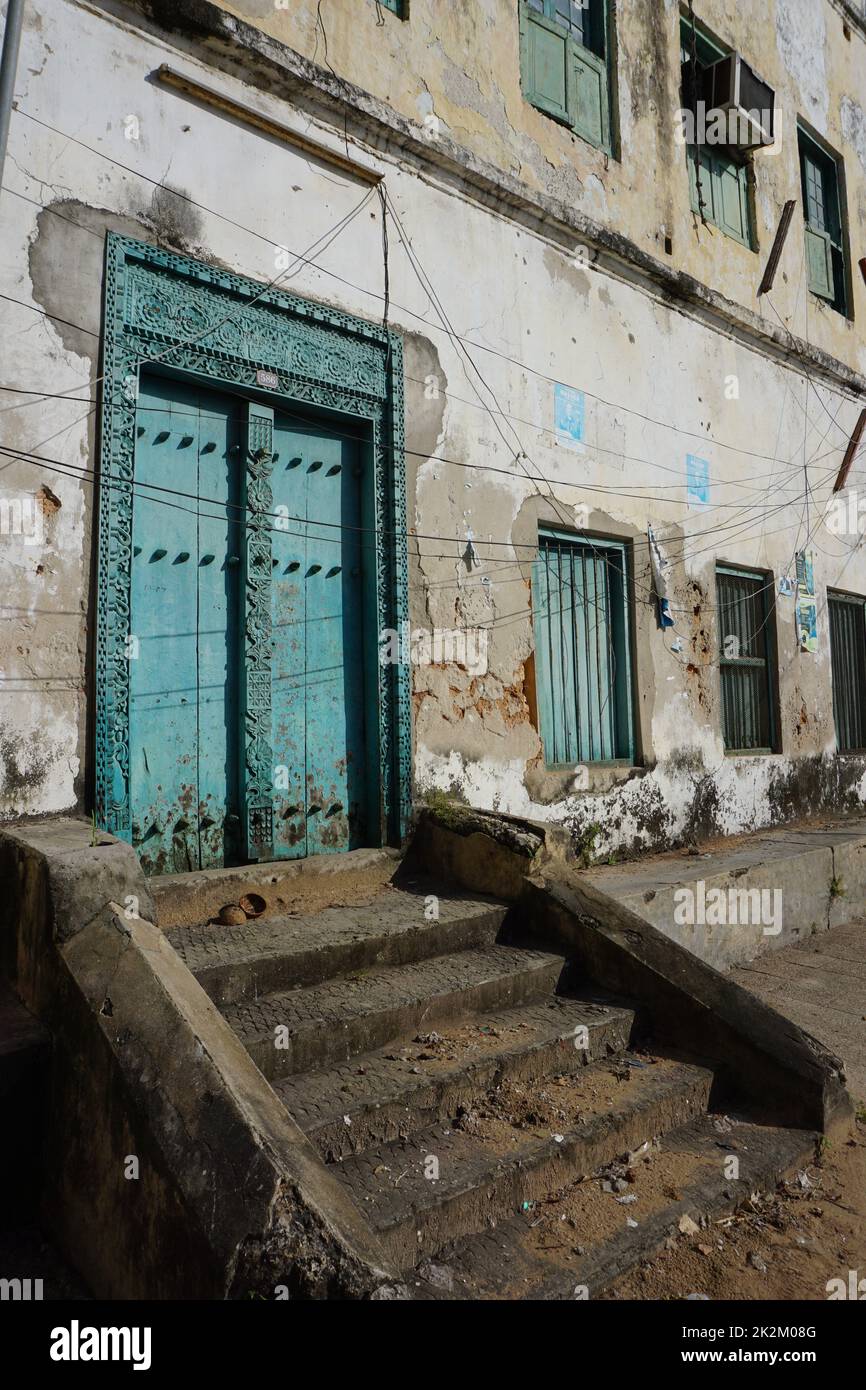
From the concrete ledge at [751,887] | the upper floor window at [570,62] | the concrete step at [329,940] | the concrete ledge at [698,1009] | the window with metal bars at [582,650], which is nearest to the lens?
the concrete step at [329,940]

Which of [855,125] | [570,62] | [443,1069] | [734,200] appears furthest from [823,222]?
[443,1069]

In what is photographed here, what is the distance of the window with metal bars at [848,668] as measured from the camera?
9.34 m

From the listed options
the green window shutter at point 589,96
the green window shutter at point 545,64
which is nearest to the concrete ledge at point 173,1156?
the green window shutter at point 545,64

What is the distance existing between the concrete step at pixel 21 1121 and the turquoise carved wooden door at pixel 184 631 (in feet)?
5.19

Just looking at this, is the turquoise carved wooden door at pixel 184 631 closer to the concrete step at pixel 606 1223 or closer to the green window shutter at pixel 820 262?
the concrete step at pixel 606 1223

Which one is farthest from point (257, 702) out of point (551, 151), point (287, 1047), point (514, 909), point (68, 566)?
point (551, 151)

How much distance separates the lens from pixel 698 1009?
3766 mm

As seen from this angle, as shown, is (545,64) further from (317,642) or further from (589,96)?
(317,642)

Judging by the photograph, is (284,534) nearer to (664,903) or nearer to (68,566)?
(68,566)

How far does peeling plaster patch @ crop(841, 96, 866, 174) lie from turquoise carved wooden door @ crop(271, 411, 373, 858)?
856cm

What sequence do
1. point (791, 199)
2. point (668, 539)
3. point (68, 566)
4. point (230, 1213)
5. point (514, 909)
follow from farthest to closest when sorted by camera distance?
1. point (791, 199)
2. point (668, 539)
3. point (514, 909)
4. point (68, 566)
5. point (230, 1213)

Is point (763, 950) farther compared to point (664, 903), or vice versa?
point (763, 950)

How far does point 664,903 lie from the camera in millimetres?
5172
